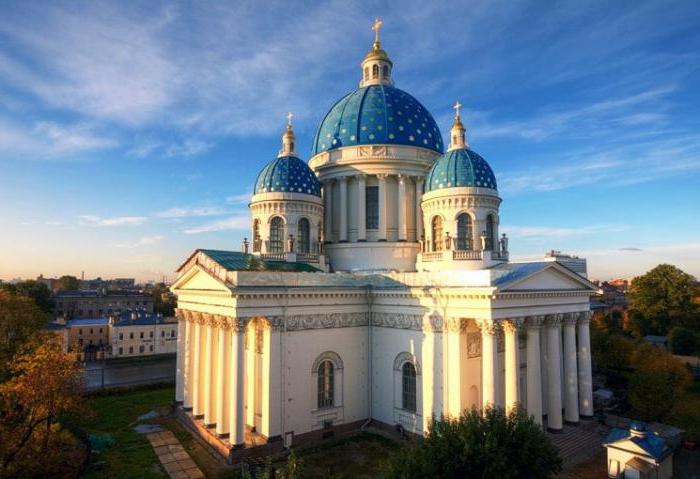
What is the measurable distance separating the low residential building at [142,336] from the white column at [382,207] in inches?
1523

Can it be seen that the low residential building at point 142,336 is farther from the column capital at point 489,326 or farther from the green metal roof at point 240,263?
the column capital at point 489,326

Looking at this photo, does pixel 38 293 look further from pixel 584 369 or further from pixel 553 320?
pixel 584 369

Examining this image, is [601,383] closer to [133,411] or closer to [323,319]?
[323,319]

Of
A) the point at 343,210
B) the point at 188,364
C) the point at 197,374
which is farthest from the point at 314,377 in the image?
the point at 343,210

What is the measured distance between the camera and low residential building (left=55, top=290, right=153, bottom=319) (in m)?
87.0

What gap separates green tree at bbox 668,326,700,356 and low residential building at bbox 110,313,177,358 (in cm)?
5768

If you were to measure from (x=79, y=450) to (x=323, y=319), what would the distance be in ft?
39.7

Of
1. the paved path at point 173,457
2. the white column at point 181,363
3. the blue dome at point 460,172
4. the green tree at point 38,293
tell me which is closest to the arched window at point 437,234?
the blue dome at point 460,172

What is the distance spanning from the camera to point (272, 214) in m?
31.3

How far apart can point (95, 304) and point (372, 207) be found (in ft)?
248

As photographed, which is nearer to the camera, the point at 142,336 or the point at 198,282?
the point at 198,282

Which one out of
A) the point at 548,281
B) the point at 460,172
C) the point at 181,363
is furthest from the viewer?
the point at 181,363

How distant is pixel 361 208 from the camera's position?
32781 millimetres

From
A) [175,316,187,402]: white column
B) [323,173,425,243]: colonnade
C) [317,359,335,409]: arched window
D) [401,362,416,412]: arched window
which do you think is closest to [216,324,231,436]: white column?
[317,359,335,409]: arched window
